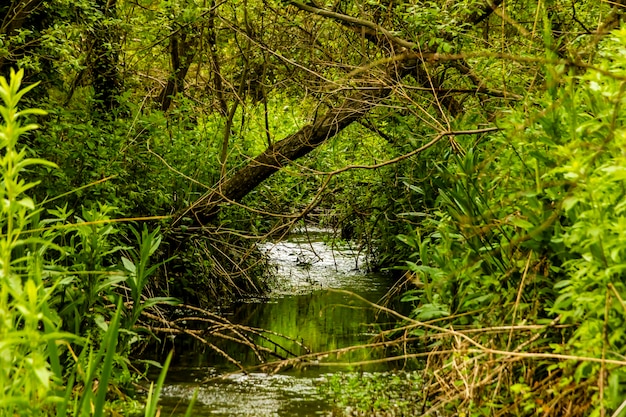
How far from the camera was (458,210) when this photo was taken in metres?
5.39

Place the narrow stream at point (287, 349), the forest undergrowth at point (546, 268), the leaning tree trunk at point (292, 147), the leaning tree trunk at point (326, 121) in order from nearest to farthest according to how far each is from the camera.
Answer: the forest undergrowth at point (546, 268), the narrow stream at point (287, 349), the leaning tree trunk at point (326, 121), the leaning tree trunk at point (292, 147)

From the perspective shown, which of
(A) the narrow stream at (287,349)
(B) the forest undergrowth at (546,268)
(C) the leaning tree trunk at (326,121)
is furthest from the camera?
(C) the leaning tree trunk at (326,121)

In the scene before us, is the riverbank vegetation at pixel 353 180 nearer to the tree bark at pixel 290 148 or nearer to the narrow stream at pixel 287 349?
the tree bark at pixel 290 148

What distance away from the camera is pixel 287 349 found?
7.22 m

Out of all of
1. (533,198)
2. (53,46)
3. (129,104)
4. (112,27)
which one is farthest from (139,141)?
(533,198)

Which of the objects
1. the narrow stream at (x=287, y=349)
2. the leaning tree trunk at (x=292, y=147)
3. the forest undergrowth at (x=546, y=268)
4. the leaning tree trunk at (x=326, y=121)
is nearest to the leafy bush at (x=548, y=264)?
the forest undergrowth at (x=546, y=268)

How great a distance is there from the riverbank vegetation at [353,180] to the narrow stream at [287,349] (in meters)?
0.45


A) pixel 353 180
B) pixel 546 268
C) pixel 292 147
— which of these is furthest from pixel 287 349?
pixel 353 180

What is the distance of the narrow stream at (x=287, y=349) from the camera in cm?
582

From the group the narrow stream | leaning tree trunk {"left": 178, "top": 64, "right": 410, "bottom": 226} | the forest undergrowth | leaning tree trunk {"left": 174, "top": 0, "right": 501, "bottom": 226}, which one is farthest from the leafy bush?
leaning tree trunk {"left": 178, "top": 64, "right": 410, "bottom": 226}

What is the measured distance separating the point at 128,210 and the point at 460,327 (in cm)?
445

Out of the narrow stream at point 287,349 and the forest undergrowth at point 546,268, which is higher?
the forest undergrowth at point 546,268

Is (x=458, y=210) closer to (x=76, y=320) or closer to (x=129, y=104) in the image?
(x=76, y=320)

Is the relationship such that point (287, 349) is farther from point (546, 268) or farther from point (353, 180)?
point (353, 180)
